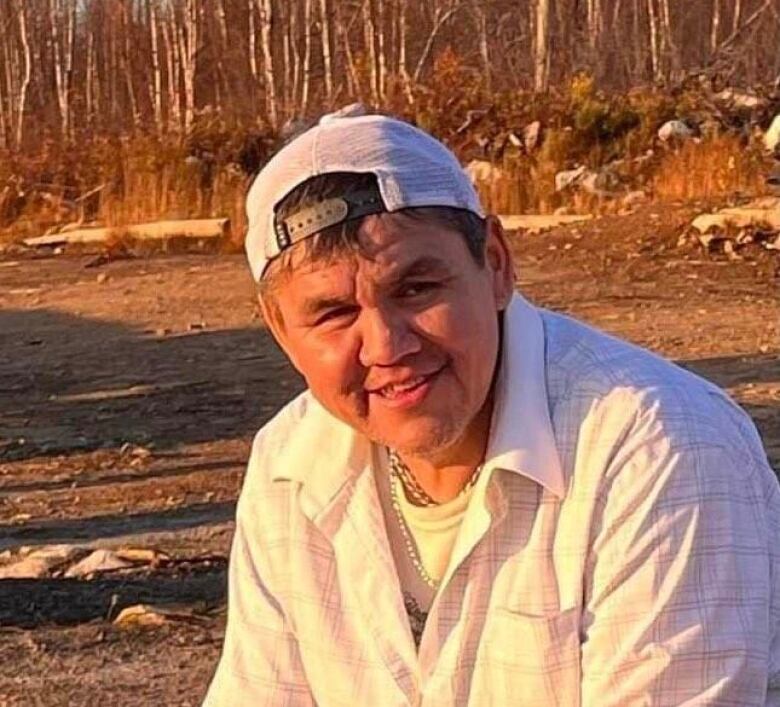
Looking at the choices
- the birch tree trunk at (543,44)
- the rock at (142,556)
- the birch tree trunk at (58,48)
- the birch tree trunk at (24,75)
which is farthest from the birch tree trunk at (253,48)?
the rock at (142,556)

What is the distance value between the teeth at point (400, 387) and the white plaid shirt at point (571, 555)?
0.12m

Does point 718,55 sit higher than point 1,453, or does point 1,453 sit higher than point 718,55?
point 718,55

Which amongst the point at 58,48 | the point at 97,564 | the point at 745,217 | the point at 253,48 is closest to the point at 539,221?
the point at 745,217

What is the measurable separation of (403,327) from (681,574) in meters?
0.41

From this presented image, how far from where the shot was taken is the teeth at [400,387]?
226 centimetres

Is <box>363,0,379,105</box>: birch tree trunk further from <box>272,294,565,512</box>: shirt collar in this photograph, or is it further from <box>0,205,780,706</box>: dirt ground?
<box>272,294,565,512</box>: shirt collar

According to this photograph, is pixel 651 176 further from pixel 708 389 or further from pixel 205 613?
pixel 708 389

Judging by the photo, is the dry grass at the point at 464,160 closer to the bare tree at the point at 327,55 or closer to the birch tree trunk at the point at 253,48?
the bare tree at the point at 327,55

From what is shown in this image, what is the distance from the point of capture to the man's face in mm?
2221

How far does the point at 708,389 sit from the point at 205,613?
9.89 feet

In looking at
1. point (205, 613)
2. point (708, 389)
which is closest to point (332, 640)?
point (708, 389)

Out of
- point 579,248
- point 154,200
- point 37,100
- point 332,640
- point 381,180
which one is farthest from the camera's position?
point 37,100

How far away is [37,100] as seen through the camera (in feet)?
105

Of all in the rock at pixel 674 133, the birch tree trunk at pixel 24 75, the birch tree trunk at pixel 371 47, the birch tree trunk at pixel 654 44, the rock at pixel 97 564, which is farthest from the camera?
the birch tree trunk at pixel 654 44
